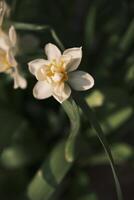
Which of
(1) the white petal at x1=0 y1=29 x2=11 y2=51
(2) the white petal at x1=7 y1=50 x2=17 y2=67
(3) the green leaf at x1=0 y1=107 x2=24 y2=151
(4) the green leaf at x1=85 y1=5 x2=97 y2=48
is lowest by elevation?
(3) the green leaf at x1=0 y1=107 x2=24 y2=151

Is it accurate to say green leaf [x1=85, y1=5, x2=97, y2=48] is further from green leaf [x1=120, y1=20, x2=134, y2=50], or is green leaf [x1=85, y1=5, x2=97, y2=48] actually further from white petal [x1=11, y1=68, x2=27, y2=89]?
white petal [x1=11, y1=68, x2=27, y2=89]

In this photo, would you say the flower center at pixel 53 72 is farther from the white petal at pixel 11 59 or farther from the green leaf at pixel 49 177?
the green leaf at pixel 49 177

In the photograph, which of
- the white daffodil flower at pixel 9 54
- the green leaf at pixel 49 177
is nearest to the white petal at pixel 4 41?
the white daffodil flower at pixel 9 54

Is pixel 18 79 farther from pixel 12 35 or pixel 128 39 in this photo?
pixel 128 39

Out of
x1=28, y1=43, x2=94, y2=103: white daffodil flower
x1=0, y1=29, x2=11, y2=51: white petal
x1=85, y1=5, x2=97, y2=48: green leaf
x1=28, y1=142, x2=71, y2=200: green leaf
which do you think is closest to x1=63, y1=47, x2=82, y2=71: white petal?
x1=28, y1=43, x2=94, y2=103: white daffodil flower

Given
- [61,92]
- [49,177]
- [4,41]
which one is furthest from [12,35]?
[49,177]

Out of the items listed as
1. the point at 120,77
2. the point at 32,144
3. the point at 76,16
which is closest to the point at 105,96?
the point at 120,77
